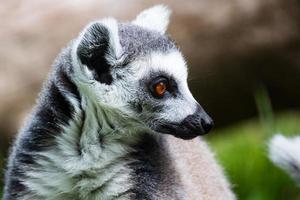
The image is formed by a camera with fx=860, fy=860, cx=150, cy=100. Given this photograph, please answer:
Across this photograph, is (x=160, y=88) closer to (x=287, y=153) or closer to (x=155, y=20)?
(x=155, y=20)

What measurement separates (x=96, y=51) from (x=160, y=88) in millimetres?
368

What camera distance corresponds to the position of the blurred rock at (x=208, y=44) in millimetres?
6262

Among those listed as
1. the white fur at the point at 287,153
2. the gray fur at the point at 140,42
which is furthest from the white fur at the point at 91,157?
the white fur at the point at 287,153

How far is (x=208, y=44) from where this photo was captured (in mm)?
6340

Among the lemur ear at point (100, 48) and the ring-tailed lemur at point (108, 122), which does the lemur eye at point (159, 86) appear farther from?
the lemur ear at point (100, 48)

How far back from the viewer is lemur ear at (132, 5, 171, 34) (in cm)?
469

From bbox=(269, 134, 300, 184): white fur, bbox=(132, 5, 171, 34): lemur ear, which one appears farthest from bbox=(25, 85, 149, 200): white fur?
bbox=(269, 134, 300, 184): white fur

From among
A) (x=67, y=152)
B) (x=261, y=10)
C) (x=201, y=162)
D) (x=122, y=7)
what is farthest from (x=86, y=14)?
(x=67, y=152)

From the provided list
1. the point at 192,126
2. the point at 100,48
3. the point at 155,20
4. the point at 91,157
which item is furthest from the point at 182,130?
the point at 155,20

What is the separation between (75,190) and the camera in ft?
14.2

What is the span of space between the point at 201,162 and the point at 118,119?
0.83 meters

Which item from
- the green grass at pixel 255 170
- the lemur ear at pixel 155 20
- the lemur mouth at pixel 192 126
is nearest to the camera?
the lemur mouth at pixel 192 126

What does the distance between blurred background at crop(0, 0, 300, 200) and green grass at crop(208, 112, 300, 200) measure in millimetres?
10

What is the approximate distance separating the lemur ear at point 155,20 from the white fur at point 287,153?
3.08 ft
